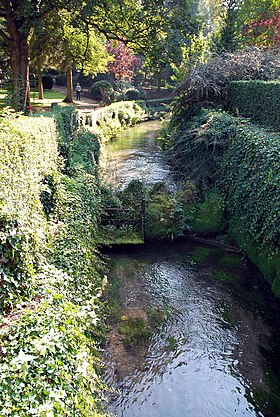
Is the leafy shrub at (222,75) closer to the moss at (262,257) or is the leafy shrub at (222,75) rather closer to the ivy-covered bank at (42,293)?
the moss at (262,257)

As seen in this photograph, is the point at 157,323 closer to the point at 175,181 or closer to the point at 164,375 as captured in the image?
the point at 164,375

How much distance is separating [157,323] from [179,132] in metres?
10.7

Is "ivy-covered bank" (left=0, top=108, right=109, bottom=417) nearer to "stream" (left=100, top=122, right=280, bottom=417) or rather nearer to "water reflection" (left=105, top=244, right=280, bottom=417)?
"stream" (left=100, top=122, right=280, bottom=417)

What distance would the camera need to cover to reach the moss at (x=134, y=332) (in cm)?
714

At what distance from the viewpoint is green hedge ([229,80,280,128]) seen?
12.8m

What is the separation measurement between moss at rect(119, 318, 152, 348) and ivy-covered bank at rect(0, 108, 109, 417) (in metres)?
0.74

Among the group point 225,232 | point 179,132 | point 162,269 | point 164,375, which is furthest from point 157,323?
point 179,132

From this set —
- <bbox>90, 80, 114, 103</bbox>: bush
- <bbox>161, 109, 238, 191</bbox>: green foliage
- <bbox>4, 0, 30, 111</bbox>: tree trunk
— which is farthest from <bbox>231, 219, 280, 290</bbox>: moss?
<bbox>90, 80, 114, 103</bbox>: bush

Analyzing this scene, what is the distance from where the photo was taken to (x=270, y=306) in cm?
852

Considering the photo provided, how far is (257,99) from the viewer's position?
46.3 feet

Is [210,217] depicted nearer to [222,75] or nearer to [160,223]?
[160,223]

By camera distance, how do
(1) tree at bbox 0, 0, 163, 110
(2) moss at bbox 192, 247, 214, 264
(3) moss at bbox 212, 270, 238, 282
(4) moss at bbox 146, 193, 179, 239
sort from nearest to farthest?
(3) moss at bbox 212, 270, 238, 282 < (2) moss at bbox 192, 247, 214, 264 < (4) moss at bbox 146, 193, 179, 239 < (1) tree at bbox 0, 0, 163, 110

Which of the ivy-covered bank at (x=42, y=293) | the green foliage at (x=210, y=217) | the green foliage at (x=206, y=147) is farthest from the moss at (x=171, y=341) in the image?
the green foliage at (x=206, y=147)

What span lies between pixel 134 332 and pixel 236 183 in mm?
5634
